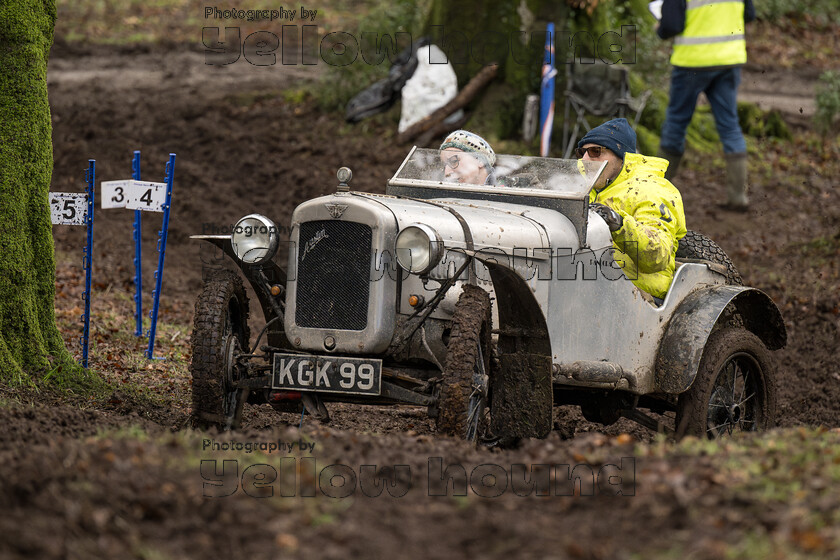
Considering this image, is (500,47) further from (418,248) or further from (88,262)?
(418,248)

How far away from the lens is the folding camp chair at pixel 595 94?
12016 millimetres

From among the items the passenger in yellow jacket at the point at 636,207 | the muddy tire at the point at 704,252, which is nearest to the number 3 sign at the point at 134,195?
the passenger in yellow jacket at the point at 636,207

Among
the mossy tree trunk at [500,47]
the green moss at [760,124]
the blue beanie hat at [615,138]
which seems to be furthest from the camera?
the green moss at [760,124]

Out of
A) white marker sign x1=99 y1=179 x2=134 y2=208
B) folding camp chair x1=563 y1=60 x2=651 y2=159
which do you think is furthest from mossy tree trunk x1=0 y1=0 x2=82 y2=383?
folding camp chair x1=563 y1=60 x2=651 y2=159

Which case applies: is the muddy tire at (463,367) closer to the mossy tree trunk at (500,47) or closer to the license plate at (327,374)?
the license plate at (327,374)

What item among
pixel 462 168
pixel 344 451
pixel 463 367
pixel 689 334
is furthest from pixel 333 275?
pixel 689 334

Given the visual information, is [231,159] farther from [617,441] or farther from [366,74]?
[617,441]

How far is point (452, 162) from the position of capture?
6105 millimetres

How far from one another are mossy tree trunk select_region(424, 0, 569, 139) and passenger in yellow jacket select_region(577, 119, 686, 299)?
628 cm

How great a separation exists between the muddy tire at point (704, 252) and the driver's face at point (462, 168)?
162 centimetres

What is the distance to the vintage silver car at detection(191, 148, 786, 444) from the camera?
491 cm

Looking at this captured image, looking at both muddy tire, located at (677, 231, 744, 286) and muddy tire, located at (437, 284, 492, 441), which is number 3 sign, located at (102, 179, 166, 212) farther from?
muddy tire, located at (677, 231, 744, 286)

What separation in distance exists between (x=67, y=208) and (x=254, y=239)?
229 cm

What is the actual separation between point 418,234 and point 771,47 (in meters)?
17.0
